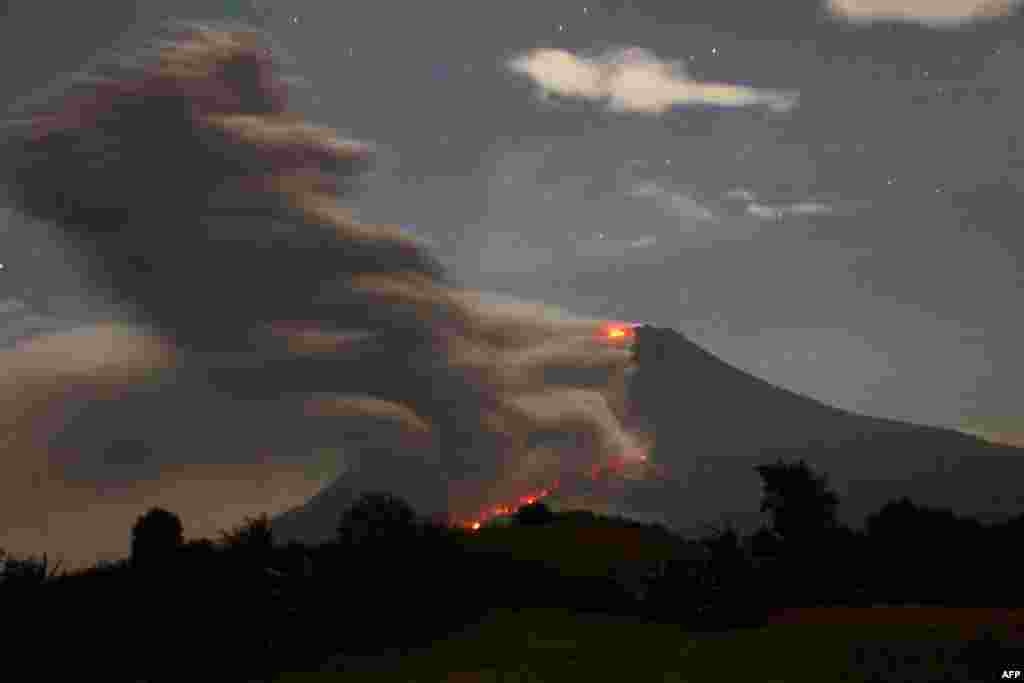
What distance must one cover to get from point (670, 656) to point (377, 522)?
9.03m

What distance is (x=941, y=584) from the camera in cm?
2448

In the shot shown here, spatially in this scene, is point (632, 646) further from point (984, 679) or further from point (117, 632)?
point (117, 632)

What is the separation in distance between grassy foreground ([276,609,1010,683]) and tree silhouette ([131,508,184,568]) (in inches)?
432

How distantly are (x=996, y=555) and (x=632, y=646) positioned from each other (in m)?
14.0

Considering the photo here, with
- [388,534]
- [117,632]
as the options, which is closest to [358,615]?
[388,534]

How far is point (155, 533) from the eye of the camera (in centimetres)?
2744

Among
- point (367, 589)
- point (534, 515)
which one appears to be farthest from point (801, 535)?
point (367, 589)

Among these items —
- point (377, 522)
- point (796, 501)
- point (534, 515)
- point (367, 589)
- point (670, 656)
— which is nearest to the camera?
point (670, 656)

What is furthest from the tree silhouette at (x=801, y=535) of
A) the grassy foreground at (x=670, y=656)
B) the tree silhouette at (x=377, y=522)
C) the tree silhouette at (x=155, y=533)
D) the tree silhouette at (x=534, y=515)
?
the tree silhouette at (x=155, y=533)

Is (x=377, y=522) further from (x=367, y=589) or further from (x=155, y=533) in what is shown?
(x=155, y=533)

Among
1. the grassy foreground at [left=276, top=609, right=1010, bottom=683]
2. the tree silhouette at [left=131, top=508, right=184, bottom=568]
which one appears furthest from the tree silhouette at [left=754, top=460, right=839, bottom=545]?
the tree silhouette at [left=131, top=508, right=184, bottom=568]

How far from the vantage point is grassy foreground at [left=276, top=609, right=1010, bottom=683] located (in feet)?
49.7

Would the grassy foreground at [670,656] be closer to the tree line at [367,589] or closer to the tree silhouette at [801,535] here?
the tree line at [367,589]

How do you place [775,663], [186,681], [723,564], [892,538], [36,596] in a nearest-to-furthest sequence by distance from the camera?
[775,663] → [186,681] → [36,596] → [723,564] → [892,538]
